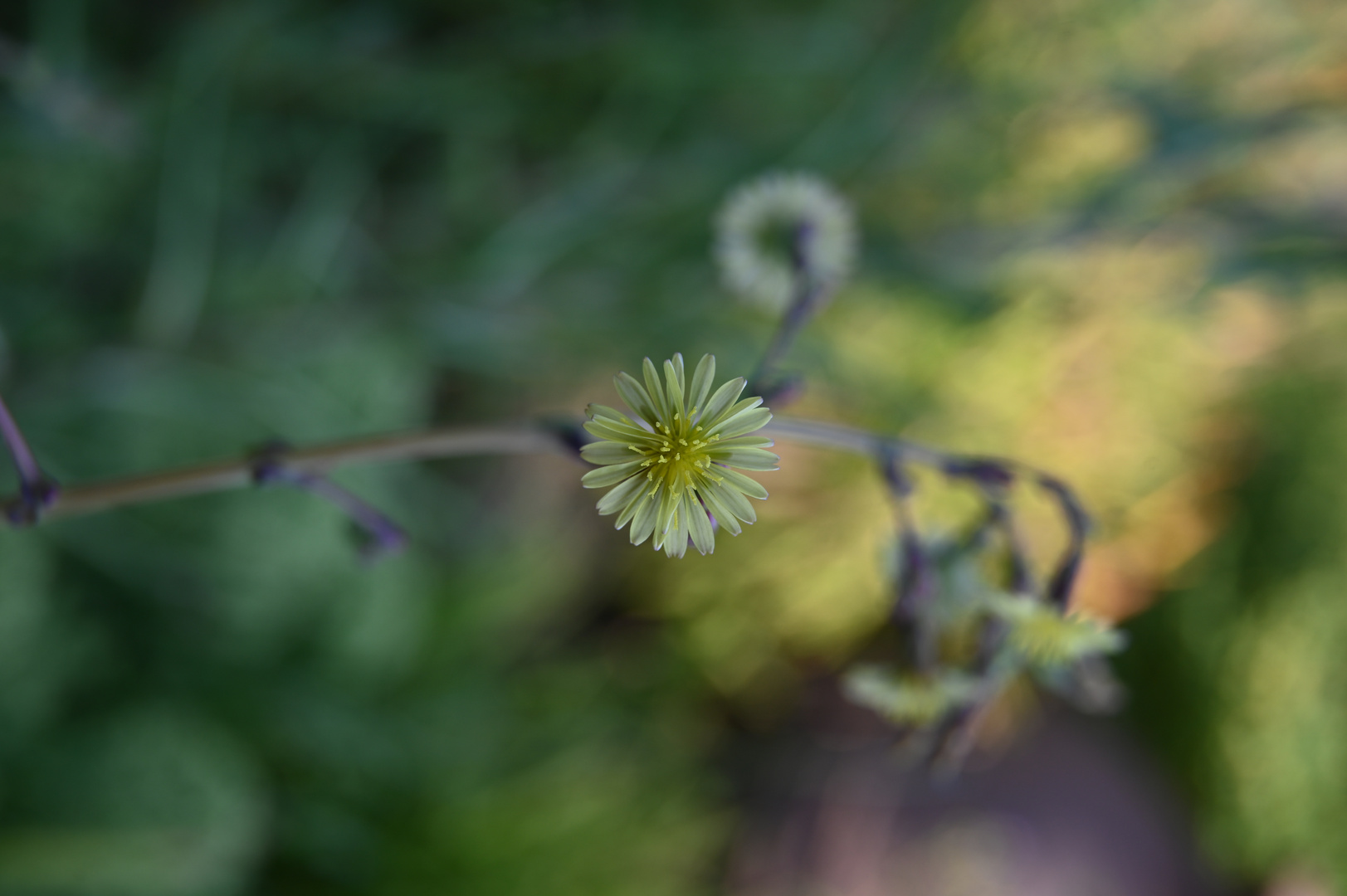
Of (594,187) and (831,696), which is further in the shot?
(831,696)

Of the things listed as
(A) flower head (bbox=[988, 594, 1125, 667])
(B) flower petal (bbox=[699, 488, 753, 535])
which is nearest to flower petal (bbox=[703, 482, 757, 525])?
(B) flower petal (bbox=[699, 488, 753, 535])

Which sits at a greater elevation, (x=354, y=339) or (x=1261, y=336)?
(x=1261, y=336)

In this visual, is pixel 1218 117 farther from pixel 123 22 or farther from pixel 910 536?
pixel 123 22

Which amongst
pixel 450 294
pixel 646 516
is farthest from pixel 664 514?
pixel 450 294

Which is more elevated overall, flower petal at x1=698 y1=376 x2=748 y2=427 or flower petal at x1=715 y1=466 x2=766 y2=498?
flower petal at x1=698 y1=376 x2=748 y2=427

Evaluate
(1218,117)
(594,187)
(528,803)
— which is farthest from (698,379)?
(528,803)

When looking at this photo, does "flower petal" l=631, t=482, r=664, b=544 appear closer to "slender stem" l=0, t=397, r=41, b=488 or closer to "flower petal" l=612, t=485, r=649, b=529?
"flower petal" l=612, t=485, r=649, b=529

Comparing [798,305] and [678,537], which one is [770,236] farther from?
[678,537]
